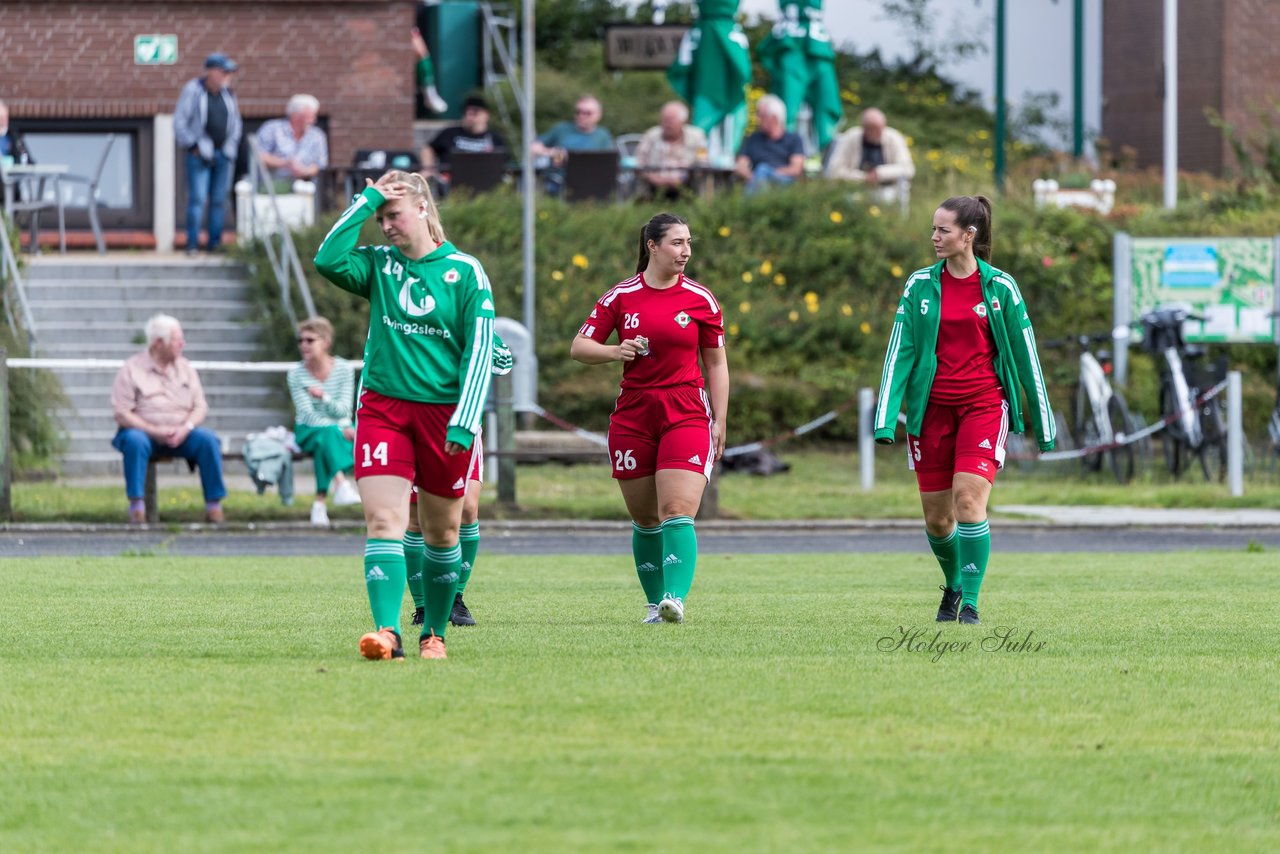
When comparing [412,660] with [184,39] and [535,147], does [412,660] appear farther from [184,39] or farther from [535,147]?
[184,39]

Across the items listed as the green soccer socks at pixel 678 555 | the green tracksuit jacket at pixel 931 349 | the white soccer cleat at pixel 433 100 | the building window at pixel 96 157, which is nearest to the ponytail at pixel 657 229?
the green tracksuit jacket at pixel 931 349

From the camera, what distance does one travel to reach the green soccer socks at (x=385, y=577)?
783 centimetres

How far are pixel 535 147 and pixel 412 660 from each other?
17.5m

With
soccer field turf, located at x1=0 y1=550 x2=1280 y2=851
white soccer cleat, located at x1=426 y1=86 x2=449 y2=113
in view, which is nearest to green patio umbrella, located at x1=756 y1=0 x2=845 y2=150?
white soccer cleat, located at x1=426 y1=86 x2=449 y2=113

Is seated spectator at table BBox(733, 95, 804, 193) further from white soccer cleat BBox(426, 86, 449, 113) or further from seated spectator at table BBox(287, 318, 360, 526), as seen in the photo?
seated spectator at table BBox(287, 318, 360, 526)

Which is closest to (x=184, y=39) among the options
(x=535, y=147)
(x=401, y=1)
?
(x=401, y=1)

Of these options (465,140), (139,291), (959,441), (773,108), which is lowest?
(959,441)

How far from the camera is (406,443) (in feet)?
25.9

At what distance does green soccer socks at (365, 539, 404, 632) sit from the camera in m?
7.83

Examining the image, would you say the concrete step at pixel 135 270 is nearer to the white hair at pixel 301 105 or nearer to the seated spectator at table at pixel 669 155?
the white hair at pixel 301 105

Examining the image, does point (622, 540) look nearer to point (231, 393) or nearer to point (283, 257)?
point (231, 393)

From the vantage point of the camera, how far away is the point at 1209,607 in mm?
10484

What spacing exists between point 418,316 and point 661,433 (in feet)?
6.48

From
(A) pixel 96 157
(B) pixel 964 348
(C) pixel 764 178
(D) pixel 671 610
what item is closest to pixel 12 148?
(A) pixel 96 157
